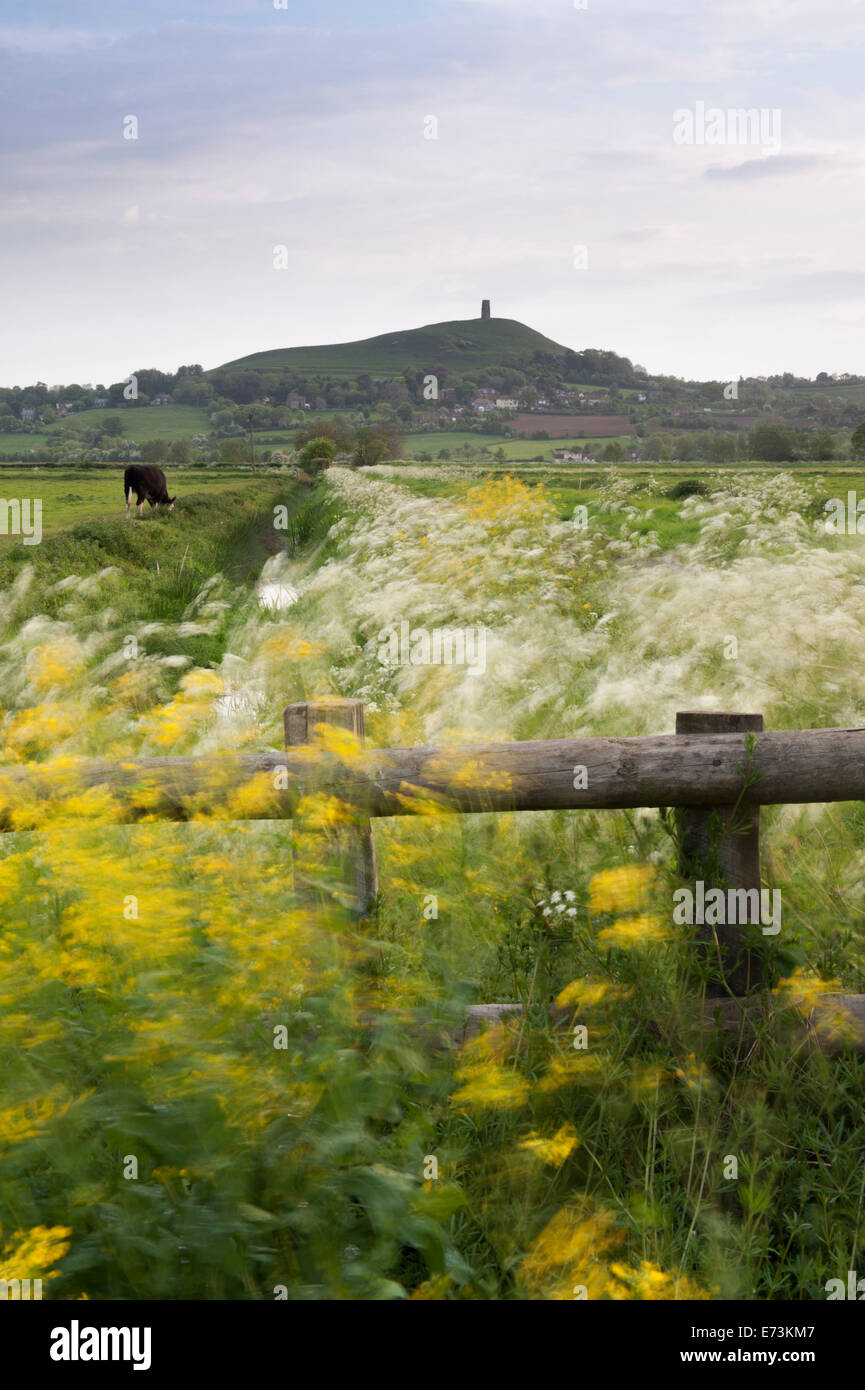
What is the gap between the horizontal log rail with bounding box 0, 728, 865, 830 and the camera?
3324mm

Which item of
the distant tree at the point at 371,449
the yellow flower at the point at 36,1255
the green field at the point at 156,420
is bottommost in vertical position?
the yellow flower at the point at 36,1255

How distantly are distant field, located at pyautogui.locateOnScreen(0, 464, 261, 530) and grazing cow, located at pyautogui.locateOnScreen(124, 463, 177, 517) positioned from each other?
0.93 meters

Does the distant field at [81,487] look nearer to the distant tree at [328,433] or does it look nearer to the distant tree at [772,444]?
the distant tree at [328,433]

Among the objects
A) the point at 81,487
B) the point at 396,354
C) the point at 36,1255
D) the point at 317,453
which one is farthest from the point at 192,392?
the point at 396,354

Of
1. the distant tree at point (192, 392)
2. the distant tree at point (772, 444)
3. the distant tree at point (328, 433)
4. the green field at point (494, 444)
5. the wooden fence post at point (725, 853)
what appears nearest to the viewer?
the wooden fence post at point (725, 853)

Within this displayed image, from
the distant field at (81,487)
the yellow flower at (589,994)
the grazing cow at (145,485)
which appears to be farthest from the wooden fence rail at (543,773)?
the grazing cow at (145,485)

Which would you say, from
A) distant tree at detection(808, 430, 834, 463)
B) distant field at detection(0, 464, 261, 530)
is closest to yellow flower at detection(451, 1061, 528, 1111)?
distant field at detection(0, 464, 261, 530)

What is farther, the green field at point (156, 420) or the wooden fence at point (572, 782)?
the green field at point (156, 420)

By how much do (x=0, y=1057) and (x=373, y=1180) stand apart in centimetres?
99

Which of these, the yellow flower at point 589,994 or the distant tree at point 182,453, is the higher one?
the distant tree at point 182,453

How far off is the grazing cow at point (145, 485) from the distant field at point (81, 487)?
929 mm

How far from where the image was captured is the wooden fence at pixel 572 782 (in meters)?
3.33

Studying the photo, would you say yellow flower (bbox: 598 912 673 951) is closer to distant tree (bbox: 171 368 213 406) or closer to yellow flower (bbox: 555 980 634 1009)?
yellow flower (bbox: 555 980 634 1009)
